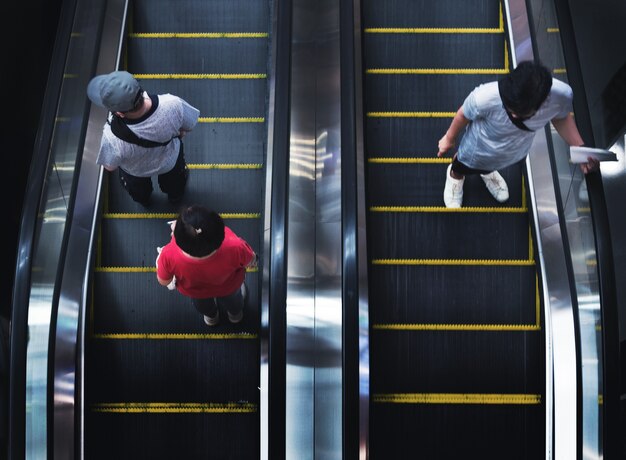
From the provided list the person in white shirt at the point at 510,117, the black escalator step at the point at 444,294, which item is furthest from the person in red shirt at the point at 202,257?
the person in white shirt at the point at 510,117

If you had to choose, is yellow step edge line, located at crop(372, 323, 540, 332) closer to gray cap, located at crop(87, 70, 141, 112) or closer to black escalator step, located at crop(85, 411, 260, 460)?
black escalator step, located at crop(85, 411, 260, 460)

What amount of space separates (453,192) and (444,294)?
2.31ft

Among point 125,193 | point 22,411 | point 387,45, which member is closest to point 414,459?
point 22,411

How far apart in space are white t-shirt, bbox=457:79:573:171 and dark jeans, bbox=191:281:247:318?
167 centimetres

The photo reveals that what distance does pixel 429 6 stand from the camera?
18.2 ft

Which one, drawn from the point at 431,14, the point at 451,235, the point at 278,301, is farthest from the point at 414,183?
the point at 278,301

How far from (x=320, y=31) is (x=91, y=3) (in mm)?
1718

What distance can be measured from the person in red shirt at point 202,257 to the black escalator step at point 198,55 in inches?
85.8

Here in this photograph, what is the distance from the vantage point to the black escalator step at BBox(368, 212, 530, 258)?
15.7 feet

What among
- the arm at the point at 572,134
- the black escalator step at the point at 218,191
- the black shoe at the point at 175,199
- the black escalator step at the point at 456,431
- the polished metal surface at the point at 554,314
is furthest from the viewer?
the black escalator step at the point at 218,191

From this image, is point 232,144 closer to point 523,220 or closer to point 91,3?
point 91,3

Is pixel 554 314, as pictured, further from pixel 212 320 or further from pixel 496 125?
pixel 212 320

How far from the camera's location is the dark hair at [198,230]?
3246mm

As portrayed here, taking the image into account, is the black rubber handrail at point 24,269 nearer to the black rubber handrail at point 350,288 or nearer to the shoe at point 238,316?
the shoe at point 238,316
